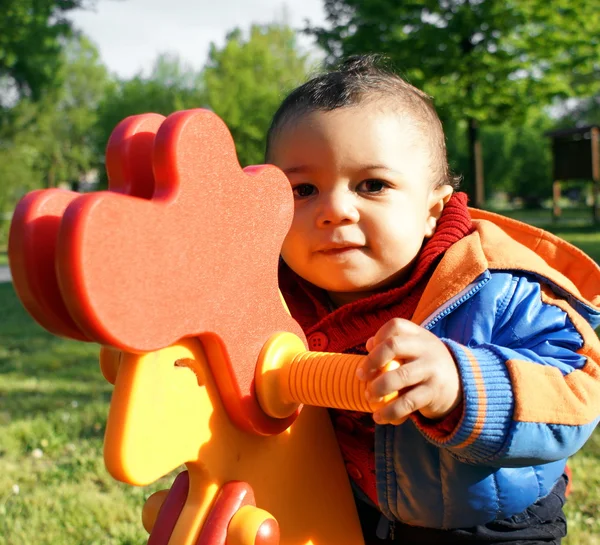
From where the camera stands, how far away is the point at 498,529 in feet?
5.25

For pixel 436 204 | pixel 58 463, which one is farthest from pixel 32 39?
pixel 436 204

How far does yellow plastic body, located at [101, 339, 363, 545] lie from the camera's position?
1044 mm

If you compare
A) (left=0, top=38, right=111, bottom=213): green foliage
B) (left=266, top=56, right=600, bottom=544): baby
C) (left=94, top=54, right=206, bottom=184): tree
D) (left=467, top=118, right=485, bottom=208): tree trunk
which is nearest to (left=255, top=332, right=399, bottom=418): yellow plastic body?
(left=266, top=56, right=600, bottom=544): baby

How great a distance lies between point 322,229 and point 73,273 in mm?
682

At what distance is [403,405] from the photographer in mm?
1058

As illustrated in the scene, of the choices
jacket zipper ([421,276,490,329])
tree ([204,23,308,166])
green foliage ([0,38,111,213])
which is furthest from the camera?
green foliage ([0,38,111,213])

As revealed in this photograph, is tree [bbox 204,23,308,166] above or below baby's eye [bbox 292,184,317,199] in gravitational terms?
below

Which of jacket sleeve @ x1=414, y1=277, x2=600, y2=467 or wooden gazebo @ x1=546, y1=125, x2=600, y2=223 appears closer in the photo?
jacket sleeve @ x1=414, y1=277, x2=600, y2=467

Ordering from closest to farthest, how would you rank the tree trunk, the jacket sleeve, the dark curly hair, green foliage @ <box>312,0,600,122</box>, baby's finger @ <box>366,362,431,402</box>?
1. baby's finger @ <box>366,362,431,402</box>
2. the jacket sleeve
3. the dark curly hair
4. green foliage @ <box>312,0,600,122</box>
5. the tree trunk

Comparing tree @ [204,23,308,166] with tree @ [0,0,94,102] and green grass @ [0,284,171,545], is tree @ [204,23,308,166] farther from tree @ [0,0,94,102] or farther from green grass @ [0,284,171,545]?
green grass @ [0,284,171,545]

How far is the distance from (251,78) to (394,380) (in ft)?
86.5

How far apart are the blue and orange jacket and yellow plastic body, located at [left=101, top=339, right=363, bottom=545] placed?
0.42ft

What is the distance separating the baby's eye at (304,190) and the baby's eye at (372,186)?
10 cm

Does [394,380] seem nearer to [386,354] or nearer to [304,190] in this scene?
[386,354]
